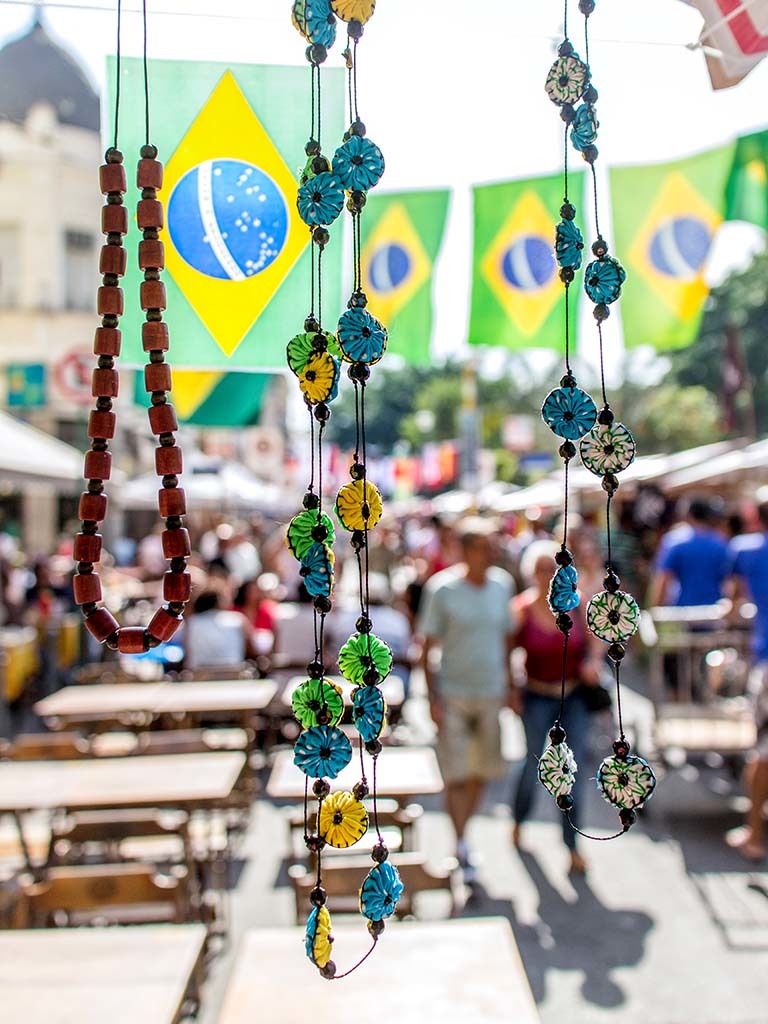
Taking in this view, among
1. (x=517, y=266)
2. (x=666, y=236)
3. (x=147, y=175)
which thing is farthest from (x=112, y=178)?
A: (x=517, y=266)

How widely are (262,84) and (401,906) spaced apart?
2.78 m

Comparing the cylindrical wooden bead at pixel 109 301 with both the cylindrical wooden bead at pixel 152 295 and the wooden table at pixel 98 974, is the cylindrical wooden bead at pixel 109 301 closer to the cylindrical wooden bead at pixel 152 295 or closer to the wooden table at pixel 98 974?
the cylindrical wooden bead at pixel 152 295

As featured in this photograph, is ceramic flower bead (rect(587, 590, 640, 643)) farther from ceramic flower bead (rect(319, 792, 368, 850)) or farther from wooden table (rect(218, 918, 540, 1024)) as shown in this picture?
wooden table (rect(218, 918, 540, 1024))

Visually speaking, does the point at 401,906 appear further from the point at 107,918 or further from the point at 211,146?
the point at 211,146

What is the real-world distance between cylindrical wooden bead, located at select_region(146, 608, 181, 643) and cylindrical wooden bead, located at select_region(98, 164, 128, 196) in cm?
50

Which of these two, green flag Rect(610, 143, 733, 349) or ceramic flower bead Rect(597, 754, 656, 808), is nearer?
ceramic flower bead Rect(597, 754, 656, 808)

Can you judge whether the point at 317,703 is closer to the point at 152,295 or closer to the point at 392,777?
the point at 152,295

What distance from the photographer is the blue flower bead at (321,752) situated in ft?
3.13

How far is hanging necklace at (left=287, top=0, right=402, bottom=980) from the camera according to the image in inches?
37.8

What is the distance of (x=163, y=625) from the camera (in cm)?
102

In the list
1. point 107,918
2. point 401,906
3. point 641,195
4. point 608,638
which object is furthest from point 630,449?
point 641,195

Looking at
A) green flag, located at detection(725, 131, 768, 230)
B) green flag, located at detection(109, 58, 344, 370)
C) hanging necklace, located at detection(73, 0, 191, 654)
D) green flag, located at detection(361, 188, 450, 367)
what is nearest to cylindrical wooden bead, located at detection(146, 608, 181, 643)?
hanging necklace, located at detection(73, 0, 191, 654)

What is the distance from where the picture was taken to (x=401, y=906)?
3326 mm

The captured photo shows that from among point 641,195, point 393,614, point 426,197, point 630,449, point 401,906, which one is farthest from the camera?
point 393,614
